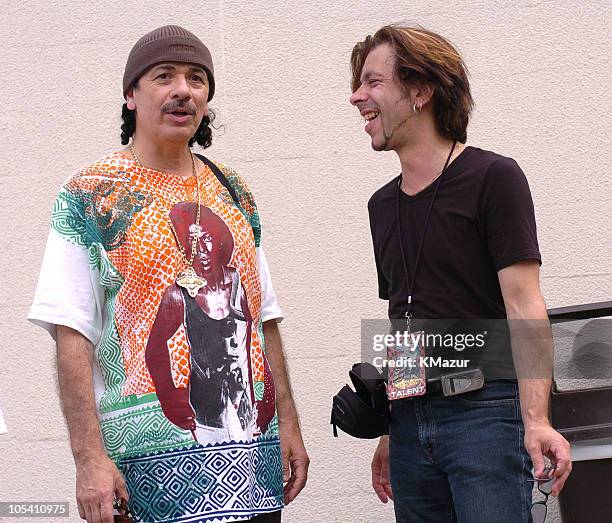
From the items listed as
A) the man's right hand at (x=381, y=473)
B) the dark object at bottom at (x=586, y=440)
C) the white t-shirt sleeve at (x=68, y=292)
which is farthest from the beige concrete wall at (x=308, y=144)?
the white t-shirt sleeve at (x=68, y=292)

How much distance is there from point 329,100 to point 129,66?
1.54 meters

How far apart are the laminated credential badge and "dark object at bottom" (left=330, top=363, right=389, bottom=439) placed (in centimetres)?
7

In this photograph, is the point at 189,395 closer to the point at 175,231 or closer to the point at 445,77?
the point at 175,231

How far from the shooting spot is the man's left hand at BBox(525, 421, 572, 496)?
233 cm

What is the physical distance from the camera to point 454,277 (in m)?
2.60

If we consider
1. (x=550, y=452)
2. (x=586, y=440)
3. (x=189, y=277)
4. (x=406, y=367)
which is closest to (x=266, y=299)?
(x=189, y=277)

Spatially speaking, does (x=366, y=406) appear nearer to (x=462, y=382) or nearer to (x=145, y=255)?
(x=462, y=382)

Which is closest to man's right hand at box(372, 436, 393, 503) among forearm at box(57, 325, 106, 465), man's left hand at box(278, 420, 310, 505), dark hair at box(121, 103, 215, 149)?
man's left hand at box(278, 420, 310, 505)

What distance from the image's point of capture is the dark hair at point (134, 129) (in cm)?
288

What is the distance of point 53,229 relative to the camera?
2.59 meters

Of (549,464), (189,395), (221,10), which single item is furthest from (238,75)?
(549,464)

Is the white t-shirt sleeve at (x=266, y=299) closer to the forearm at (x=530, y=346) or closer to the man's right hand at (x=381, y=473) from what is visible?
the man's right hand at (x=381, y=473)

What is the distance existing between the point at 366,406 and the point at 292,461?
0.96 ft

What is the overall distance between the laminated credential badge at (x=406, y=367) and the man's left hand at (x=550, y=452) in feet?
1.05
